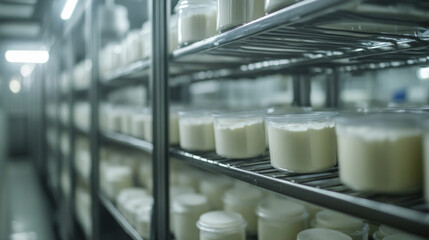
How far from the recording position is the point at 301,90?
1676 mm

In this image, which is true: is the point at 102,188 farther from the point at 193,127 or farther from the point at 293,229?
the point at 293,229

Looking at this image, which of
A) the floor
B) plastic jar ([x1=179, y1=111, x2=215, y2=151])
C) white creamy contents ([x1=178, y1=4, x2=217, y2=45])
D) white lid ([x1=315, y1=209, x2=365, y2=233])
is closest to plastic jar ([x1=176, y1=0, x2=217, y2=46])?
white creamy contents ([x1=178, y1=4, x2=217, y2=45])

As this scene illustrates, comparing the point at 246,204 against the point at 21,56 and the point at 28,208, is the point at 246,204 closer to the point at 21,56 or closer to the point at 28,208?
the point at 28,208

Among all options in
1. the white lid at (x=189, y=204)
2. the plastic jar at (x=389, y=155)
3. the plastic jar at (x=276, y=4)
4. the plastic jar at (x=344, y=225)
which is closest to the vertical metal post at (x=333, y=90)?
the plastic jar at (x=344, y=225)

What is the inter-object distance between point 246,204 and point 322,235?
17.2 inches

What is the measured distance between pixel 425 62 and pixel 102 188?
6.76 feet

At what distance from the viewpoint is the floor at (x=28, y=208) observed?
11.0ft

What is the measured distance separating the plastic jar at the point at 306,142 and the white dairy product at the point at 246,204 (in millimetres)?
563

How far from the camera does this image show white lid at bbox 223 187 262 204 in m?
1.40

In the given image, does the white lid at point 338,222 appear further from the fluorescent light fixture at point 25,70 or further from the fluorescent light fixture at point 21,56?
the fluorescent light fixture at point 25,70

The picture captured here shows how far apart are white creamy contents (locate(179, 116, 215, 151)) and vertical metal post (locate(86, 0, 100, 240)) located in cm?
122

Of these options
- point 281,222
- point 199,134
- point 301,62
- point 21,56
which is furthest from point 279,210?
point 21,56

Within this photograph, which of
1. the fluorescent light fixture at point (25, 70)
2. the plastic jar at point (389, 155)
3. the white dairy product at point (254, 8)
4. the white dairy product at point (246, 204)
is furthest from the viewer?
the fluorescent light fixture at point (25, 70)

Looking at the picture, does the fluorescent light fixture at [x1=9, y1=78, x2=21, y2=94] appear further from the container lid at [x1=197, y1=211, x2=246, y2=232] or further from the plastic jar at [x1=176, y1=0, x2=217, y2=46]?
the container lid at [x1=197, y1=211, x2=246, y2=232]
